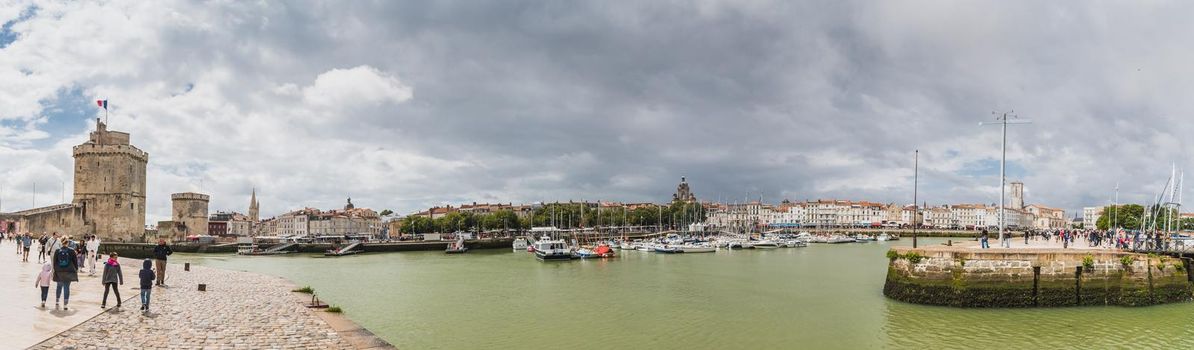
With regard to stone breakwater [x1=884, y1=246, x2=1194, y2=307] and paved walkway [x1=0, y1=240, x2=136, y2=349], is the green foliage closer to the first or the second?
stone breakwater [x1=884, y1=246, x2=1194, y2=307]

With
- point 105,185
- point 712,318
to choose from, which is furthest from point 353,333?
point 105,185

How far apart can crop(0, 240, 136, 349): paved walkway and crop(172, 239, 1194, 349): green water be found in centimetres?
776

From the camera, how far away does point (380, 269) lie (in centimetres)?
5128

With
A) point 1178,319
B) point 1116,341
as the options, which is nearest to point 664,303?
point 1116,341

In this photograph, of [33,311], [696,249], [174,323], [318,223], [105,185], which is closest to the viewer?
[33,311]

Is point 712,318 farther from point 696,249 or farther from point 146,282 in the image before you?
point 696,249

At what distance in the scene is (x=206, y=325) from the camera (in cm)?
1580

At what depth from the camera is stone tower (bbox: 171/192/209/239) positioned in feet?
302

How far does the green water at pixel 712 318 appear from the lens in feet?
65.1

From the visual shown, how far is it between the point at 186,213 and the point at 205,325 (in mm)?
91717

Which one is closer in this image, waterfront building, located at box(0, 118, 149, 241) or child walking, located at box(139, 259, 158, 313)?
child walking, located at box(139, 259, 158, 313)

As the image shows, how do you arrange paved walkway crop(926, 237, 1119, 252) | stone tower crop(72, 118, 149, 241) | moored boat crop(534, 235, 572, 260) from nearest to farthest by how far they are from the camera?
paved walkway crop(926, 237, 1119, 252), moored boat crop(534, 235, 572, 260), stone tower crop(72, 118, 149, 241)

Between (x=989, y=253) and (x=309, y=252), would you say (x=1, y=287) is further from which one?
(x=309, y=252)

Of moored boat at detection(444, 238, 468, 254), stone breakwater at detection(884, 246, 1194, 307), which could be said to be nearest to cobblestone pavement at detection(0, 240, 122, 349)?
stone breakwater at detection(884, 246, 1194, 307)
